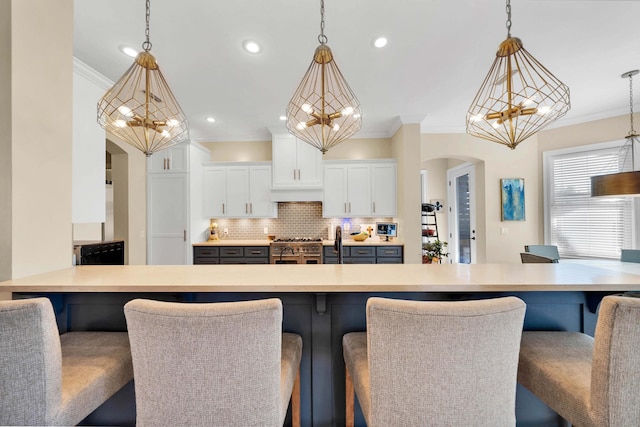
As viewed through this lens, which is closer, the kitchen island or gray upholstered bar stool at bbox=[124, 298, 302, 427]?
gray upholstered bar stool at bbox=[124, 298, 302, 427]

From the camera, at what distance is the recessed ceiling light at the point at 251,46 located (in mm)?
2336

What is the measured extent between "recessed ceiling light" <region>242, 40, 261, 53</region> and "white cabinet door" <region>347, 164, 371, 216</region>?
2.49 m

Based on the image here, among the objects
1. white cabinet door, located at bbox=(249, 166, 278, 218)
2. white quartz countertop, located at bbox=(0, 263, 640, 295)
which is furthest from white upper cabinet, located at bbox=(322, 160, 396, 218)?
white quartz countertop, located at bbox=(0, 263, 640, 295)

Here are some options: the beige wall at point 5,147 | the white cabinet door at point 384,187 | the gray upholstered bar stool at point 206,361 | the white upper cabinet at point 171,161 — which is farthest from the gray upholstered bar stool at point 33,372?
the white cabinet door at point 384,187

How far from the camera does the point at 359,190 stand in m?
4.56

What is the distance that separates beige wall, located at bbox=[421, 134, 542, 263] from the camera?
443 centimetres

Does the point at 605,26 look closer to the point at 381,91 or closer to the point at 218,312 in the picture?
the point at 381,91

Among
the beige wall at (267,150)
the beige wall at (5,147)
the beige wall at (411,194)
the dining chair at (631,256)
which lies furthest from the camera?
the beige wall at (267,150)

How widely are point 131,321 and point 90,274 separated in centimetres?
83

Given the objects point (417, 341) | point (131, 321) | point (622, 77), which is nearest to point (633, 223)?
point (622, 77)

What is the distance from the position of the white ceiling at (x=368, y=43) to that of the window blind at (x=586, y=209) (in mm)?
784

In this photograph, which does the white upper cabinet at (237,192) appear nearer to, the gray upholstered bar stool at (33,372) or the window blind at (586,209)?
the gray upholstered bar stool at (33,372)

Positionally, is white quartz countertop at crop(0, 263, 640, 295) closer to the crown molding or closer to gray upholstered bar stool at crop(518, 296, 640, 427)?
gray upholstered bar stool at crop(518, 296, 640, 427)

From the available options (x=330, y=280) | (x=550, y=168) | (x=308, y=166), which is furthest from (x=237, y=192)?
(x=550, y=168)
